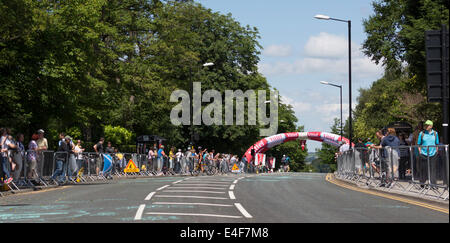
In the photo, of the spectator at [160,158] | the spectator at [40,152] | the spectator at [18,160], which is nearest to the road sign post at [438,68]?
the spectator at [18,160]

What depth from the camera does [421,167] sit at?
17.6m

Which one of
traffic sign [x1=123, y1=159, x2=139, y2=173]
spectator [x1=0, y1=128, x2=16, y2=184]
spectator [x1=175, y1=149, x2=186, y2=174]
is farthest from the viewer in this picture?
spectator [x1=175, y1=149, x2=186, y2=174]

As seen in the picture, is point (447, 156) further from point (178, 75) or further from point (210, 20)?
point (210, 20)

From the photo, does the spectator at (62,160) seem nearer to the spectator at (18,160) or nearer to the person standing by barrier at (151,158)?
the spectator at (18,160)

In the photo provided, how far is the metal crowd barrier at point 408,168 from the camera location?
1606cm

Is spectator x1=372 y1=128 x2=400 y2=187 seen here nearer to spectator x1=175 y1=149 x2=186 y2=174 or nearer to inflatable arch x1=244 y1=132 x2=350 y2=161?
spectator x1=175 y1=149 x2=186 y2=174

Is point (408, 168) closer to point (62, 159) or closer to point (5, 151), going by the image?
point (5, 151)

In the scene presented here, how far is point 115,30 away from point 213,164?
1145 cm

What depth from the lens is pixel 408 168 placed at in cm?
1869

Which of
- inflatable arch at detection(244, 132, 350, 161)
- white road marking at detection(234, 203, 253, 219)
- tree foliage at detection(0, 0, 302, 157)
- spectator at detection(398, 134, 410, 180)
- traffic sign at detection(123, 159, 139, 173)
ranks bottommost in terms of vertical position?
white road marking at detection(234, 203, 253, 219)

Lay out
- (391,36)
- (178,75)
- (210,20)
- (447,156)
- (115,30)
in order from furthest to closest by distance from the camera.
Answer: (210,20), (178,75), (115,30), (391,36), (447,156)

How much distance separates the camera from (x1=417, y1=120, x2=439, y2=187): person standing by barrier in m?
16.6

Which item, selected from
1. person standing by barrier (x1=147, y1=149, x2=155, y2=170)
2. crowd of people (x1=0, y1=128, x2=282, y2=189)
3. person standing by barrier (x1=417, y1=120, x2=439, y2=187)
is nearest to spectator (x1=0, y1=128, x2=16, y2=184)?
crowd of people (x1=0, y1=128, x2=282, y2=189)

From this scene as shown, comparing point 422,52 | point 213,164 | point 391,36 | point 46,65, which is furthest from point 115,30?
point 422,52
